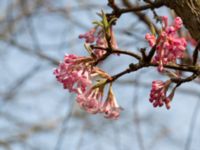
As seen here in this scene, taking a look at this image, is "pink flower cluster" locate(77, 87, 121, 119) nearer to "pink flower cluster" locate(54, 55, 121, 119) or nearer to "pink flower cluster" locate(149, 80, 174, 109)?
"pink flower cluster" locate(54, 55, 121, 119)

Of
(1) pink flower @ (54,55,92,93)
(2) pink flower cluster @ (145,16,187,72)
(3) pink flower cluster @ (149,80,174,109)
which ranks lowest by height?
(3) pink flower cluster @ (149,80,174,109)

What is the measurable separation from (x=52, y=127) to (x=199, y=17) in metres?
5.65

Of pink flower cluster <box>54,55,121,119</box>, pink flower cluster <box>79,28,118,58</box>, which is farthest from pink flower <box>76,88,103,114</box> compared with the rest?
pink flower cluster <box>79,28,118,58</box>

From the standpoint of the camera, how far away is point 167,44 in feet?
2.76

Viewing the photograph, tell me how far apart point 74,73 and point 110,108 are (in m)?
0.13

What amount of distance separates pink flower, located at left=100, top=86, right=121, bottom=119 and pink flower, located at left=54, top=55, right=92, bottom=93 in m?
0.08

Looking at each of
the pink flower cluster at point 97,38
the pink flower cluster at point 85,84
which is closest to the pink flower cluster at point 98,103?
the pink flower cluster at point 85,84

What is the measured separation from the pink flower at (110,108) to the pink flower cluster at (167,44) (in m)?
0.17

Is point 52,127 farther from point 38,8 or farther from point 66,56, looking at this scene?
point 66,56

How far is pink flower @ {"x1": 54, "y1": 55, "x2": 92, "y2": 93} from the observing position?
896 millimetres

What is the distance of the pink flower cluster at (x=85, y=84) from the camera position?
35.3 inches

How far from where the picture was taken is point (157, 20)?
1.02 meters

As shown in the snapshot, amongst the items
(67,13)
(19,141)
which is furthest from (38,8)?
(19,141)

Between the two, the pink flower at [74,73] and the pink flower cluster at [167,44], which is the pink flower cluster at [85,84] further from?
the pink flower cluster at [167,44]
